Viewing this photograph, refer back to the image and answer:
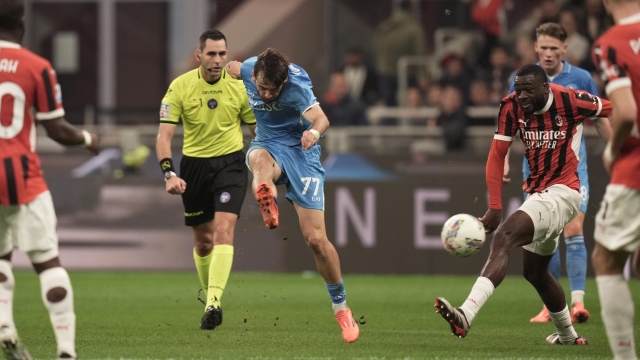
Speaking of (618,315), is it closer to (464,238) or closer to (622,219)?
(622,219)

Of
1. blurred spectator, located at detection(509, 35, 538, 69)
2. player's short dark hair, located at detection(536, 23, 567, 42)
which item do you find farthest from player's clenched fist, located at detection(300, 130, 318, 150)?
blurred spectator, located at detection(509, 35, 538, 69)

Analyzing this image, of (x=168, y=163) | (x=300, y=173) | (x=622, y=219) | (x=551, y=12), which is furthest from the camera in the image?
(x=551, y=12)

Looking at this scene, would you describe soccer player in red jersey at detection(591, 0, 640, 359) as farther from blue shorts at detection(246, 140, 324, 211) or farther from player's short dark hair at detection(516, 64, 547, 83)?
blue shorts at detection(246, 140, 324, 211)

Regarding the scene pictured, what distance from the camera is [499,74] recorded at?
1664cm

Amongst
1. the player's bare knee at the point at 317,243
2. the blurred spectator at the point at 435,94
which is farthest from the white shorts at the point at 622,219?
the blurred spectator at the point at 435,94

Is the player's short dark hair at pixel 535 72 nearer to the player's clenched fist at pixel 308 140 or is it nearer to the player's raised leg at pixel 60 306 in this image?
the player's clenched fist at pixel 308 140

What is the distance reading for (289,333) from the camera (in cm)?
880

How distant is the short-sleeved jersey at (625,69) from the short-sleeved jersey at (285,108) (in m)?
2.99

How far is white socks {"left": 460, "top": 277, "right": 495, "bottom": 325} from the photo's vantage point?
7312 millimetres

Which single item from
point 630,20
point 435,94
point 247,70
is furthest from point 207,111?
point 435,94

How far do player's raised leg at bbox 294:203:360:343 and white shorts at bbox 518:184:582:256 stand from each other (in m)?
1.46

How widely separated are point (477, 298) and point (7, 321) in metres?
3.08

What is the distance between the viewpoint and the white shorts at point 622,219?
19.0ft

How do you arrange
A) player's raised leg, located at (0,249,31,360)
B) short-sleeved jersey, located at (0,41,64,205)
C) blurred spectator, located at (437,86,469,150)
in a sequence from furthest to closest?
blurred spectator, located at (437,86,469,150)
player's raised leg, located at (0,249,31,360)
short-sleeved jersey, located at (0,41,64,205)
